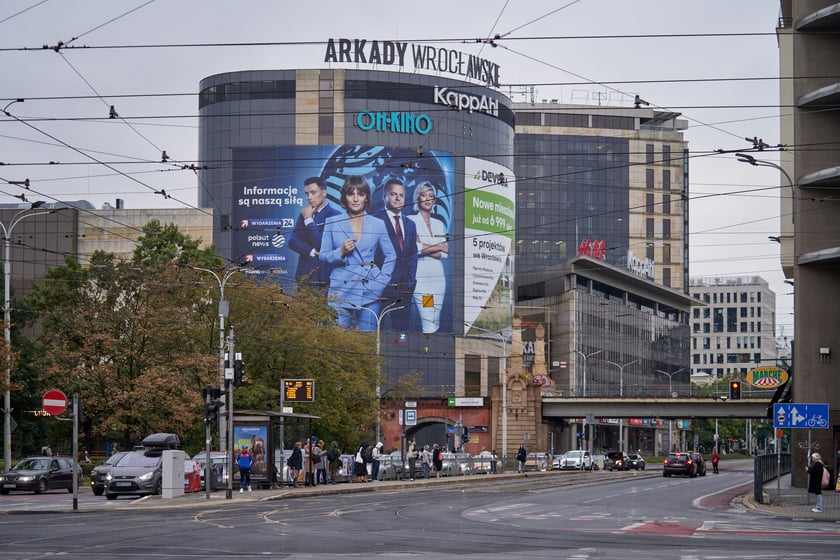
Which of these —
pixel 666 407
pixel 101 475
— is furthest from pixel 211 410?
pixel 666 407

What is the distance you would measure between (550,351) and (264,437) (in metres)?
107

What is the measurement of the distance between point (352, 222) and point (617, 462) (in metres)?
34.1

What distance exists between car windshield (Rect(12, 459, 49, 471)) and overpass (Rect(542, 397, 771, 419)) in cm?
5891

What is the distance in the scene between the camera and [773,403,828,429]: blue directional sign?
37000 millimetres

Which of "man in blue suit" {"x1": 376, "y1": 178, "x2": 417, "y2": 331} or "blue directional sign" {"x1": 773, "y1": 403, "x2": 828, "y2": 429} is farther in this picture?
"man in blue suit" {"x1": 376, "y1": 178, "x2": 417, "y2": 331}

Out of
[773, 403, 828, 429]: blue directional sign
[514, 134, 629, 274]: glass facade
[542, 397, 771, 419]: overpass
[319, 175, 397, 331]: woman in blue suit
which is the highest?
[514, 134, 629, 274]: glass facade

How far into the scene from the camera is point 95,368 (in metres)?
60.4

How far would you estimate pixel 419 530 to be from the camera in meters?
26.2

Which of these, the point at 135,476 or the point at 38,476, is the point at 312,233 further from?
Result: the point at 135,476

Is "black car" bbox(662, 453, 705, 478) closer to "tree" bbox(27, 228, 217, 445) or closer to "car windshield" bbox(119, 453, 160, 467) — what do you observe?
"tree" bbox(27, 228, 217, 445)

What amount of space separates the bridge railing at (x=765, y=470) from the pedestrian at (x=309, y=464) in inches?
648

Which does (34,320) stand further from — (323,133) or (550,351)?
(550,351)

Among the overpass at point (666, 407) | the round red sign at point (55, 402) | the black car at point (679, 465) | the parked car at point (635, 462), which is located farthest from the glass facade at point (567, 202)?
the round red sign at point (55, 402)

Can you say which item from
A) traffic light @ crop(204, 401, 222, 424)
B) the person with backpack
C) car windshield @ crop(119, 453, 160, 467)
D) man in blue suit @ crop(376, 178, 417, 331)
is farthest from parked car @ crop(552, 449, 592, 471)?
the person with backpack
